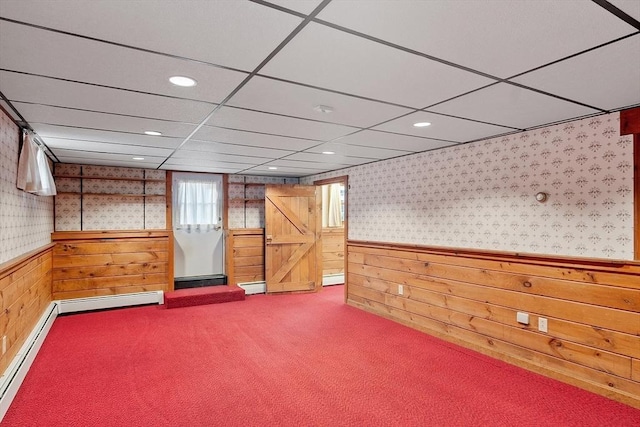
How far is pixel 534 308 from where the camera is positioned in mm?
3240

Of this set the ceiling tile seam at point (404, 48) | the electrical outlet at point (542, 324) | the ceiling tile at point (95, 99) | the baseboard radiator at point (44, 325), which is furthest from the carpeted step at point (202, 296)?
the ceiling tile seam at point (404, 48)

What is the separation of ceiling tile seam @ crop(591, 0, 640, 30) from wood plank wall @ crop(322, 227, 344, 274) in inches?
254

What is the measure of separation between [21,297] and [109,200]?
276 centimetres

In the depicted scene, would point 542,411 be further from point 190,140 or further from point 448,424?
point 190,140

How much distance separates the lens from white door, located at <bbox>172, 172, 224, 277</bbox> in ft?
21.5

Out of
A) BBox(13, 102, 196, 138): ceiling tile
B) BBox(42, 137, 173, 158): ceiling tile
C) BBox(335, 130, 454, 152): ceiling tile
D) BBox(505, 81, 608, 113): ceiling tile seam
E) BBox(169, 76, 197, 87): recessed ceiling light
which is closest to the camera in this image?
BBox(169, 76, 197, 87): recessed ceiling light

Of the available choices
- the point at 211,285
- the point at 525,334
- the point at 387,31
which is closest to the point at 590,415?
the point at 525,334

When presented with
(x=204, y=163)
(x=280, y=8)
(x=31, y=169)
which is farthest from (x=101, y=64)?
(x=204, y=163)

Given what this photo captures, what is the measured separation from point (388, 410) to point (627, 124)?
2764 mm

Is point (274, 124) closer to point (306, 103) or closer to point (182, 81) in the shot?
point (306, 103)

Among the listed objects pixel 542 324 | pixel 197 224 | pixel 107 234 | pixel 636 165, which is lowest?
pixel 542 324

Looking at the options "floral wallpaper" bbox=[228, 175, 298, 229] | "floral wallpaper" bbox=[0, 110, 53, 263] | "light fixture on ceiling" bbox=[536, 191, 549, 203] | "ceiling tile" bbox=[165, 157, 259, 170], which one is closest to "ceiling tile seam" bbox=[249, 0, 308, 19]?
"floral wallpaper" bbox=[0, 110, 53, 263]

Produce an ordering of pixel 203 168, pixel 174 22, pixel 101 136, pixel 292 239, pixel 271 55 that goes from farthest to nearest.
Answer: pixel 292 239 → pixel 203 168 → pixel 101 136 → pixel 271 55 → pixel 174 22

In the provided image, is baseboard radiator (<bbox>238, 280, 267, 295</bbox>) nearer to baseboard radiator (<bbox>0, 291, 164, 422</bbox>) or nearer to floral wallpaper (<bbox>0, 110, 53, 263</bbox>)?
baseboard radiator (<bbox>0, 291, 164, 422</bbox>)
